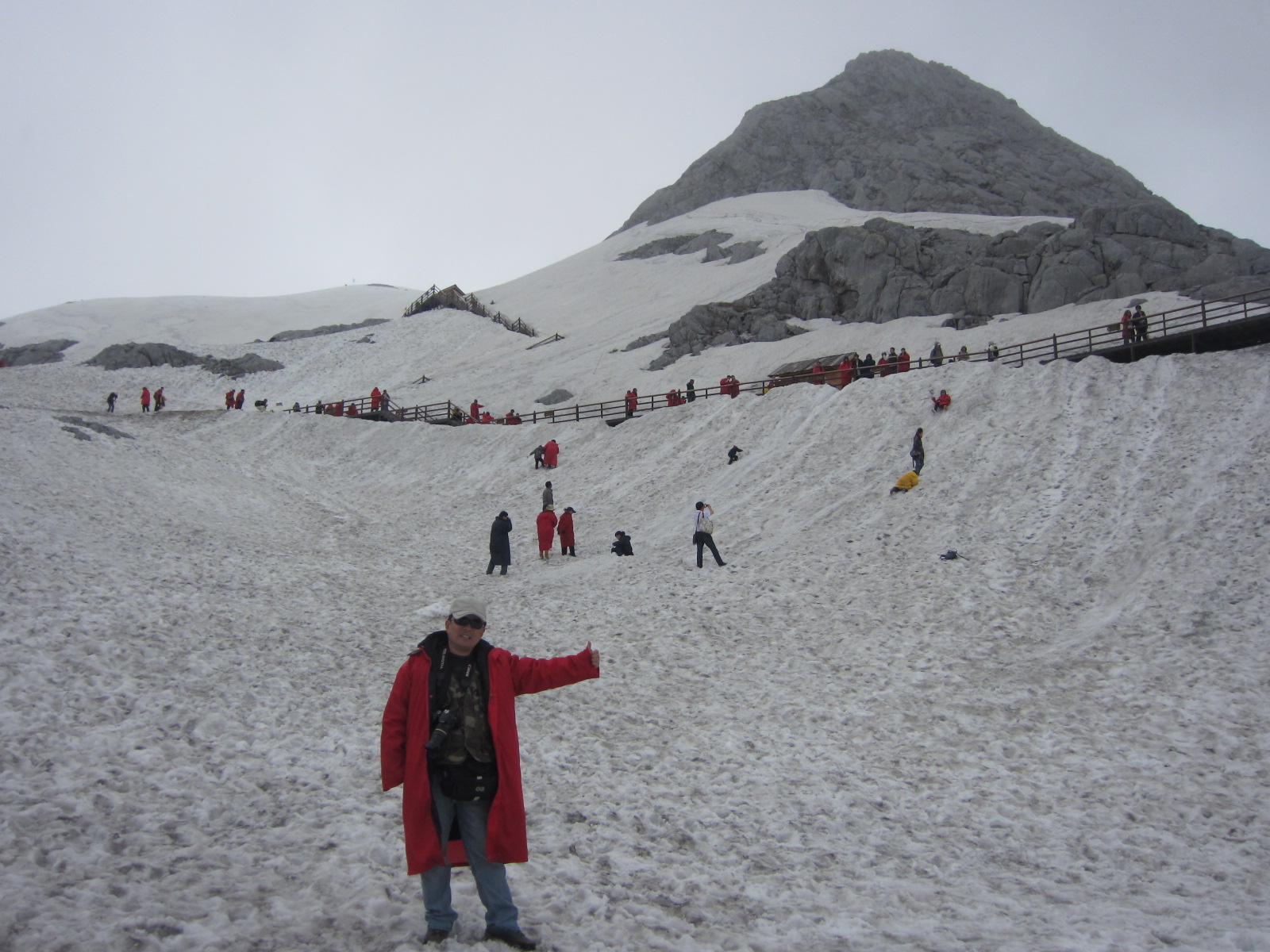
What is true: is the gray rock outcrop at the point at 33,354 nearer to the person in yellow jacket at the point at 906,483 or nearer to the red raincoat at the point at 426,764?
the person in yellow jacket at the point at 906,483

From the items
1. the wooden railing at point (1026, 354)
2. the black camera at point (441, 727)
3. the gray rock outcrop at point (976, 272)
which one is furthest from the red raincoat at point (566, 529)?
the gray rock outcrop at point (976, 272)

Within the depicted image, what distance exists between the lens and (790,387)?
29703 millimetres

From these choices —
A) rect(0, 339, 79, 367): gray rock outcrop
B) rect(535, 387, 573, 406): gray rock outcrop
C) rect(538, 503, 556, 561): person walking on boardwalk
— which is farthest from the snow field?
rect(0, 339, 79, 367): gray rock outcrop

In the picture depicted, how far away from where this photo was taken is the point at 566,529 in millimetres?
19094

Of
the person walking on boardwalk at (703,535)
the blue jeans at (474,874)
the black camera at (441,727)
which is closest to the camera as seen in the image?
the black camera at (441,727)

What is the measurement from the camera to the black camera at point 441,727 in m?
4.29

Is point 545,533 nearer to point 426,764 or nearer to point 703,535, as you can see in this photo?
point 703,535

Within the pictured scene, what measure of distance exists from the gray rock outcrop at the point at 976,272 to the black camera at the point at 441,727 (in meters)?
45.3

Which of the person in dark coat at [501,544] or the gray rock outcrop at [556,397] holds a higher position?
the gray rock outcrop at [556,397]

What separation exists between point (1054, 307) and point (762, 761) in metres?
44.8

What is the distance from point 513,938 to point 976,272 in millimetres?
50601

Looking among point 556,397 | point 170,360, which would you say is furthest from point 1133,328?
point 170,360

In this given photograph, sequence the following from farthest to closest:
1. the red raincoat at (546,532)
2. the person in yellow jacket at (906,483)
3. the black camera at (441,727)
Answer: the person in yellow jacket at (906,483) < the red raincoat at (546,532) < the black camera at (441,727)

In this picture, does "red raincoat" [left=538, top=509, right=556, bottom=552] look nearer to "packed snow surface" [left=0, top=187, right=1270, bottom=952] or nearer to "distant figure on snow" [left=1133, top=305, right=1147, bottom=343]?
"packed snow surface" [left=0, top=187, right=1270, bottom=952]
